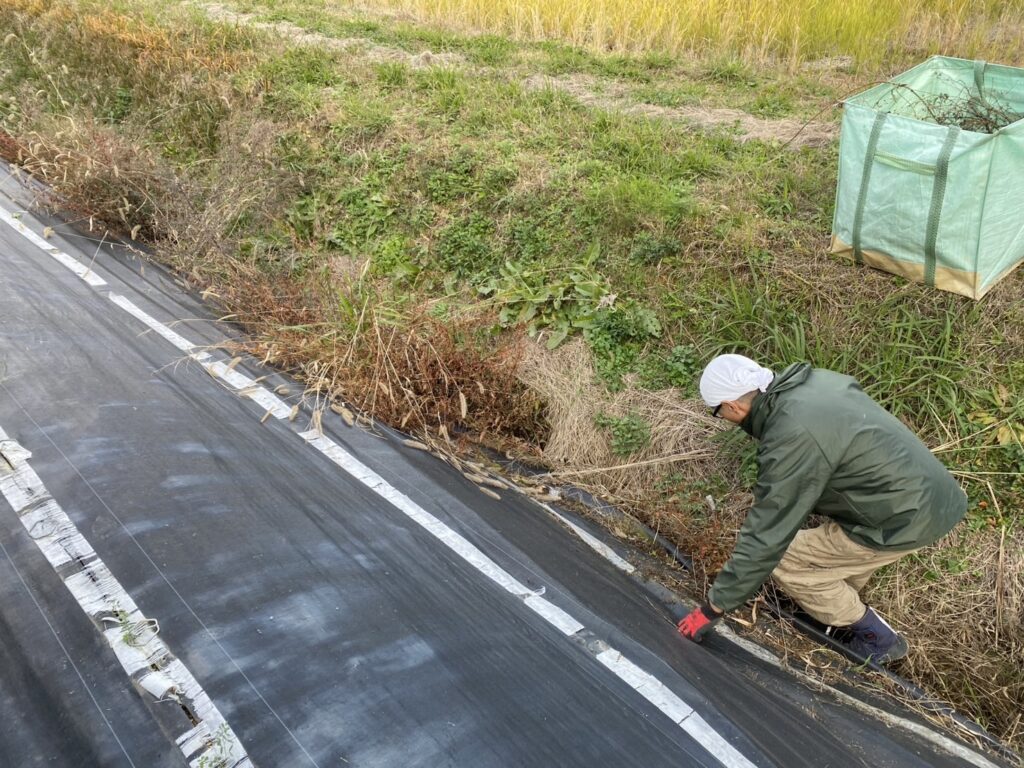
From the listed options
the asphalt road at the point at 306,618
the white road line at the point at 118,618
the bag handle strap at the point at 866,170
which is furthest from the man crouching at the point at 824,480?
the white road line at the point at 118,618

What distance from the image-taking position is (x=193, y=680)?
2.46 meters

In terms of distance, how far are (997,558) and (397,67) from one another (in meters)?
7.23

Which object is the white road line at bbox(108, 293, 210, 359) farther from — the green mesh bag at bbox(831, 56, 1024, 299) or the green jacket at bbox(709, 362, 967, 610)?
the green mesh bag at bbox(831, 56, 1024, 299)

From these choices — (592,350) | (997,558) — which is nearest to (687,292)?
(592,350)

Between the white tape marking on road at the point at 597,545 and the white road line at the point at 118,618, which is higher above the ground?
the white road line at the point at 118,618

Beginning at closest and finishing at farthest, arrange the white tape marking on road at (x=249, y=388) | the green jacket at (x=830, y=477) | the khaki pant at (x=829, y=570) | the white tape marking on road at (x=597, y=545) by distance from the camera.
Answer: the green jacket at (x=830, y=477)
the khaki pant at (x=829, y=570)
the white tape marking on road at (x=597, y=545)
the white tape marking on road at (x=249, y=388)

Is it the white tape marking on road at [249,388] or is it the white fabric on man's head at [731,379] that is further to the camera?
the white tape marking on road at [249,388]

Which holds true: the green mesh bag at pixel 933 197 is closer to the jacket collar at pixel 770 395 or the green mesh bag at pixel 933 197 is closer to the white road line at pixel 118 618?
the jacket collar at pixel 770 395

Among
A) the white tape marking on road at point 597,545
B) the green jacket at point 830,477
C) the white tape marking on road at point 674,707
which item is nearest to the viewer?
the white tape marking on road at point 674,707

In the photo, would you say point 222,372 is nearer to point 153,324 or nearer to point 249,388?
point 249,388

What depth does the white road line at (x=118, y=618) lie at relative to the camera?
229cm

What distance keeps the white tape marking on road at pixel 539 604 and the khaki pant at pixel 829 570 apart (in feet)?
3.49

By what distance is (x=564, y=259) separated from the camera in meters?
5.30

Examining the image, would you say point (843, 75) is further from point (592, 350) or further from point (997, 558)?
point (997, 558)
